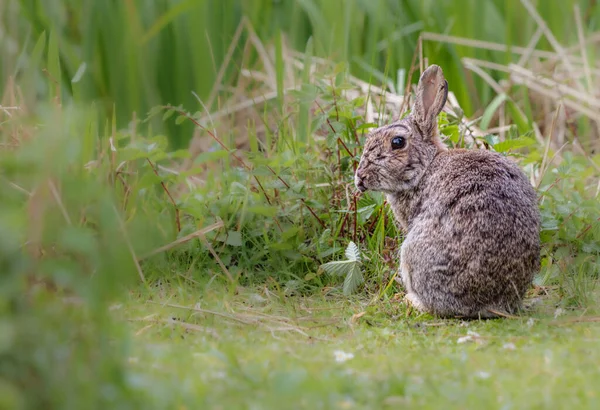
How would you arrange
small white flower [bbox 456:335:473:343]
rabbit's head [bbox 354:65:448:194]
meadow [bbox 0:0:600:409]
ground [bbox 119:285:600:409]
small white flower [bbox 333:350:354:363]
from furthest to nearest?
rabbit's head [bbox 354:65:448:194] → small white flower [bbox 456:335:473:343] → small white flower [bbox 333:350:354:363] → ground [bbox 119:285:600:409] → meadow [bbox 0:0:600:409]

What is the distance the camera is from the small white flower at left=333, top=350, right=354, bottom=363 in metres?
3.57

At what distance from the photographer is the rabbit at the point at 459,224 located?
4.52 metres

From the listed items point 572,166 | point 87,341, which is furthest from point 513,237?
point 87,341

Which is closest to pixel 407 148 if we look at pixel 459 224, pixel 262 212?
pixel 459 224

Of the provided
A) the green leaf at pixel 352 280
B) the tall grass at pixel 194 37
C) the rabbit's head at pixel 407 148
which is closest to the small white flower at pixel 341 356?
the green leaf at pixel 352 280

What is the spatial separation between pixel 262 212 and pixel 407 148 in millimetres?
915

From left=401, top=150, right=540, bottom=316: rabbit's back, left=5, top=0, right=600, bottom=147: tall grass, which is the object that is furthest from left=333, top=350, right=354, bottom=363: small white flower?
left=5, top=0, right=600, bottom=147: tall grass

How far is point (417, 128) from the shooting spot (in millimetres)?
5090

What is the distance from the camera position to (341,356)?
362cm

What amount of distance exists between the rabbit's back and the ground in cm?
14

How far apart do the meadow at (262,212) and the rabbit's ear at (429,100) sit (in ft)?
1.87

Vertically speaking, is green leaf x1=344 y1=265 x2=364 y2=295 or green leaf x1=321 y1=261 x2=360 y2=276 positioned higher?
green leaf x1=321 y1=261 x2=360 y2=276

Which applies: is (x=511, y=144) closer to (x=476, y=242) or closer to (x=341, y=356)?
(x=476, y=242)

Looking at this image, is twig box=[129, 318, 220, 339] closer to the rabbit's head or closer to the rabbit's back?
the rabbit's back
